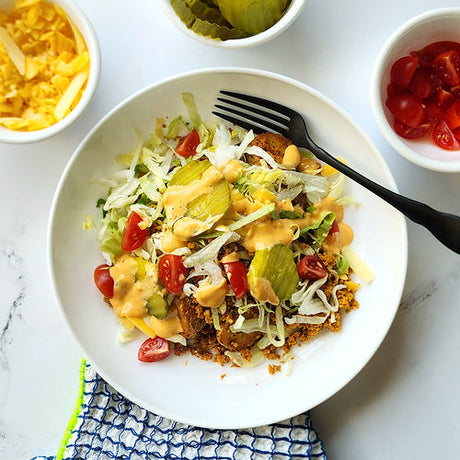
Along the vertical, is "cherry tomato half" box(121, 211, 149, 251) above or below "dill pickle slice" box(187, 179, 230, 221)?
below

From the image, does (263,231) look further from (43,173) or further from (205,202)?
(43,173)

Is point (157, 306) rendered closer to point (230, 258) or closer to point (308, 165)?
point (230, 258)

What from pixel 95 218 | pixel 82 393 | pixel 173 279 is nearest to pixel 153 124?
pixel 95 218

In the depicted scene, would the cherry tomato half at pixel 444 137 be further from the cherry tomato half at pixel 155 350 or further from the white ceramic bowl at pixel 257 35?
the cherry tomato half at pixel 155 350

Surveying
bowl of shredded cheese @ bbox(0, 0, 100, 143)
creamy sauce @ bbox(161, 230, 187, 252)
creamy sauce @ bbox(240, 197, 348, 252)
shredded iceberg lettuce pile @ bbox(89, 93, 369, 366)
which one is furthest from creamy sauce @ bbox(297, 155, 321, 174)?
bowl of shredded cheese @ bbox(0, 0, 100, 143)

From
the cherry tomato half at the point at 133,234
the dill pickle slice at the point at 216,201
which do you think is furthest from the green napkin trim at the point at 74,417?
the dill pickle slice at the point at 216,201

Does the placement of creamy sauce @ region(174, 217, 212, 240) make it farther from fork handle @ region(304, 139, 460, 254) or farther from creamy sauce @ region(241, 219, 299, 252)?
fork handle @ region(304, 139, 460, 254)
